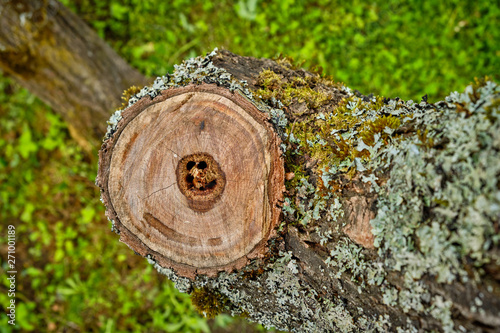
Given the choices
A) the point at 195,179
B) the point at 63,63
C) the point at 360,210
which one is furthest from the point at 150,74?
the point at 360,210

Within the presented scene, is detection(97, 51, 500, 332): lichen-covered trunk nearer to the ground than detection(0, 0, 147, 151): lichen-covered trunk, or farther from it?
nearer to the ground

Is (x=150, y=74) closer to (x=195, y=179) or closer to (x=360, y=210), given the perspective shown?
(x=195, y=179)

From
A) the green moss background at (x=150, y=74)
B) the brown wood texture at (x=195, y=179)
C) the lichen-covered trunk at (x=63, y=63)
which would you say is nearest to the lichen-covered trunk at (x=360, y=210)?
the brown wood texture at (x=195, y=179)

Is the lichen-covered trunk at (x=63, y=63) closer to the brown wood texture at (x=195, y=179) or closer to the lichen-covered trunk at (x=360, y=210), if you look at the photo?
the lichen-covered trunk at (x=360, y=210)

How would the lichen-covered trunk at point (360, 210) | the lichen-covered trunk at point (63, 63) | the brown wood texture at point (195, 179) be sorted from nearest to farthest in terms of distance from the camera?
the lichen-covered trunk at point (360, 210) → the brown wood texture at point (195, 179) → the lichen-covered trunk at point (63, 63)

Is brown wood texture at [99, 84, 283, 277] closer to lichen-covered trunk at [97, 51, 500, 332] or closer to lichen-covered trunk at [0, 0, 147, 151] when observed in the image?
lichen-covered trunk at [97, 51, 500, 332]

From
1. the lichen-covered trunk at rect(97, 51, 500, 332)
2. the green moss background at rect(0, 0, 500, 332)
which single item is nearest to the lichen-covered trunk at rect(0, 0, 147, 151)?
the green moss background at rect(0, 0, 500, 332)
